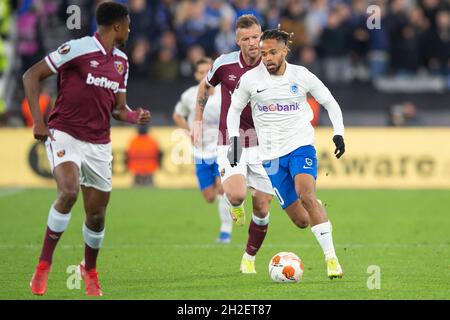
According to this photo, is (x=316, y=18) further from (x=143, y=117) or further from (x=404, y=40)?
(x=143, y=117)

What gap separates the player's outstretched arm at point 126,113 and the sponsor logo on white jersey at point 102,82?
13 cm

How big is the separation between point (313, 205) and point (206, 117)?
5002 millimetres

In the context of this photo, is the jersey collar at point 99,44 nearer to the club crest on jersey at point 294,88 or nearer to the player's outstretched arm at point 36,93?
the player's outstretched arm at point 36,93

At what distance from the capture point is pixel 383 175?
2227 centimetres

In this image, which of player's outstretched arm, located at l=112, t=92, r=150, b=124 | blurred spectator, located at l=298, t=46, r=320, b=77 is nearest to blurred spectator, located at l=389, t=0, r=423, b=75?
blurred spectator, located at l=298, t=46, r=320, b=77

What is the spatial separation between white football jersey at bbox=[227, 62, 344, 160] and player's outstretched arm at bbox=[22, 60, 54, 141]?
7.22 feet

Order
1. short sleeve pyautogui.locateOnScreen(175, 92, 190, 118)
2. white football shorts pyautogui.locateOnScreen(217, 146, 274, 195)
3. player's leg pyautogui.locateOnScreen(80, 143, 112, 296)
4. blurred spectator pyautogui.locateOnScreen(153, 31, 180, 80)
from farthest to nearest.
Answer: blurred spectator pyautogui.locateOnScreen(153, 31, 180, 80) < short sleeve pyautogui.locateOnScreen(175, 92, 190, 118) < white football shorts pyautogui.locateOnScreen(217, 146, 274, 195) < player's leg pyautogui.locateOnScreen(80, 143, 112, 296)

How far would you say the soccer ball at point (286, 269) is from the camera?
10.0 metres

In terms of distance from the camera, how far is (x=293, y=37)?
2378 centimetres

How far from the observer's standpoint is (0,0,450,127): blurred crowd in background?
23.5 meters

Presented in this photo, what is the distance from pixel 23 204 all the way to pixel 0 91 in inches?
224

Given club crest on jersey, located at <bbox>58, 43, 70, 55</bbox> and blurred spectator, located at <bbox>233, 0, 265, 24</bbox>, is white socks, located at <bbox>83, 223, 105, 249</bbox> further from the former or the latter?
blurred spectator, located at <bbox>233, 0, 265, 24</bbox>

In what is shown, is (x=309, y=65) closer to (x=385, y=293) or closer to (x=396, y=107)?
(x=396, y=107)

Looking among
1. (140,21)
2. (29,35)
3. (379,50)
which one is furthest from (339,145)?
(29,35)
